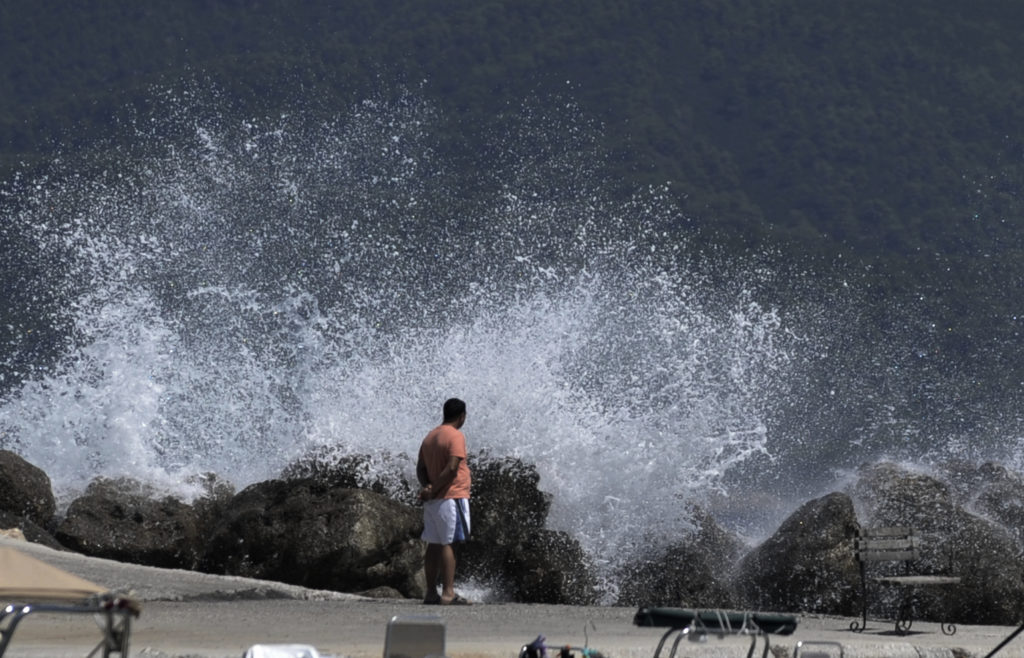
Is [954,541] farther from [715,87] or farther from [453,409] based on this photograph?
[715,87]

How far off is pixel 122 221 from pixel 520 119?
6403 cm

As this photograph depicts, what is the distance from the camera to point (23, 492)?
14930mm

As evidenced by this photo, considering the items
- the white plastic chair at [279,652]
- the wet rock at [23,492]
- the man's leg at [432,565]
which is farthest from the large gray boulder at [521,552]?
the white plastic chair at [279,652]

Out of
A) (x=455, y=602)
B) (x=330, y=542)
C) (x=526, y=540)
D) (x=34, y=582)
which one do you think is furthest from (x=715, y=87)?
(x=34, y=582)

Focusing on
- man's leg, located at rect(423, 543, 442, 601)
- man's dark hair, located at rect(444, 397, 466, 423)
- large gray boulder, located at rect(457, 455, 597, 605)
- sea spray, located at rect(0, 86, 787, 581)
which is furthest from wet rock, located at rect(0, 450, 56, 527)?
man's dark hair, located at rect(444, 397, 466, 423)

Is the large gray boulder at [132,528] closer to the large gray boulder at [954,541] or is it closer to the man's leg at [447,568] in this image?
the man's leg at [447,568]

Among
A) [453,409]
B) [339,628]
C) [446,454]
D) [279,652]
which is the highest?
[453,409]

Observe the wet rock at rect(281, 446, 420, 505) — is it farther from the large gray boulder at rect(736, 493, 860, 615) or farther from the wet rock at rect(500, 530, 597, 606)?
the large gray boulder at rect(736, 493, 860, 615)

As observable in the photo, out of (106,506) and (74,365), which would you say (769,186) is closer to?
(74,365)

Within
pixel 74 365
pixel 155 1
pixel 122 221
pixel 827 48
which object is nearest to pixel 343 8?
pixel 155 1

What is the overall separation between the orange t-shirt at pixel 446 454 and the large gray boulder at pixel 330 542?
207 cm

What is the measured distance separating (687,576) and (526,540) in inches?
57.5

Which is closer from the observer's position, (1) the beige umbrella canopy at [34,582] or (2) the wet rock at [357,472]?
(1) the beige umbrella canopy at [34,582]

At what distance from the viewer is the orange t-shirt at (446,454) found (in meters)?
10.9
